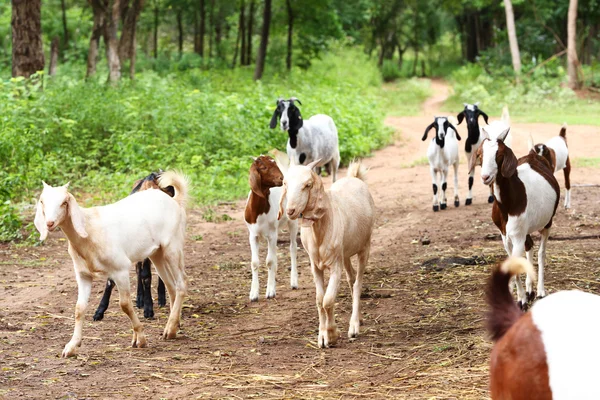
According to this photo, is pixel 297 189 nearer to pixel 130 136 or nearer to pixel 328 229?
pixel 328 229

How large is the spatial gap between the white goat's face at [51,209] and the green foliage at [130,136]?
576 cm

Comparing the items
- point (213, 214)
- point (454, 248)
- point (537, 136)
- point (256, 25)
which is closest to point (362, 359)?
point (454, 248)

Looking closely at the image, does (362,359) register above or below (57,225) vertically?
below

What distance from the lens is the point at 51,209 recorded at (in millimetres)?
6586

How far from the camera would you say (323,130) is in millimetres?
14516

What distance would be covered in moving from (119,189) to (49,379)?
8601mm

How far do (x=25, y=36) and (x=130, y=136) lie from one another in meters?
3.40

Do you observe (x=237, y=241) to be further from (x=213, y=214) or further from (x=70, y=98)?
(x=70, y=98)

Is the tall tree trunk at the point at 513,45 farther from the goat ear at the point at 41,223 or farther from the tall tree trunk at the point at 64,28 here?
the goat ear at the point at 41,223

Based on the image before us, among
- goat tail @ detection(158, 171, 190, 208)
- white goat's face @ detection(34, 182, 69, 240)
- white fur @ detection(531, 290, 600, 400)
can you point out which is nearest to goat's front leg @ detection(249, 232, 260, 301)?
goat tail @ detection(158, 171, 190, 208)

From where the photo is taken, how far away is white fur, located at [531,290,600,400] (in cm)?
268

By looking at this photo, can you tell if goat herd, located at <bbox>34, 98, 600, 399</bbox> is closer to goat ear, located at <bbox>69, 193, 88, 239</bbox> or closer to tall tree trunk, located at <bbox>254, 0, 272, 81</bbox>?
goat ear, located at <bbox>69, 193, 88, 239</bbox>

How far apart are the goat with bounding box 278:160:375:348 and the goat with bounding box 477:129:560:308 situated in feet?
4.04

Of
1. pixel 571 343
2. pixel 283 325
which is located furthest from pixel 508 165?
pixel 571 343
